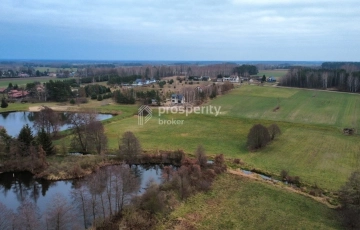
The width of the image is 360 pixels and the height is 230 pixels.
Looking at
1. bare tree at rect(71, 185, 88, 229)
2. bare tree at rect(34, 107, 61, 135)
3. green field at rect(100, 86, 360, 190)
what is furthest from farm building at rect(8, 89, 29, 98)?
bare tree at rect(71, 185, 88, 229)

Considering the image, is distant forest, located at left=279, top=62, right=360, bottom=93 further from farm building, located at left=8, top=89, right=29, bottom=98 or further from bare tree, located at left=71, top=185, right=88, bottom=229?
bare tree, located at left=71, top=185, right=88, bottom=229

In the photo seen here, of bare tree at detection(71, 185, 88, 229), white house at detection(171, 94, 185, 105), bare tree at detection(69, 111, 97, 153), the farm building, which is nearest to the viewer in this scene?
bare tree at detection(71, 185, 88, 229)

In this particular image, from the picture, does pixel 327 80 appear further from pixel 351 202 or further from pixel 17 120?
pixel 17 120

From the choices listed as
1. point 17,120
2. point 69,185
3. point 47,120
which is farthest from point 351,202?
point 17,120

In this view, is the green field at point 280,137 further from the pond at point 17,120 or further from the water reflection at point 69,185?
the water reflection at point 69,185

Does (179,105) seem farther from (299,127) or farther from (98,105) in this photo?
(299,127)
